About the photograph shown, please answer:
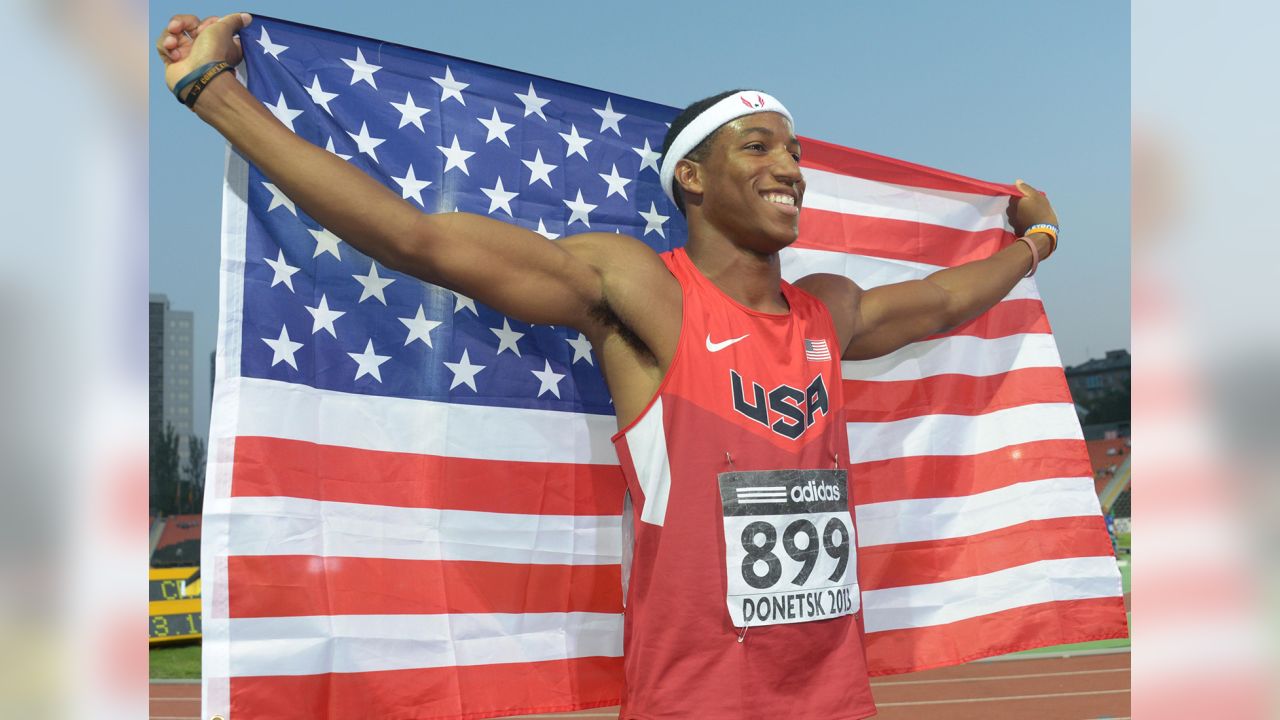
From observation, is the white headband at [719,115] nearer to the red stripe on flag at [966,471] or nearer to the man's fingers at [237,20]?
the man's fingers at [237,20]

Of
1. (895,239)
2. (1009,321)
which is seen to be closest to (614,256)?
(895,239)

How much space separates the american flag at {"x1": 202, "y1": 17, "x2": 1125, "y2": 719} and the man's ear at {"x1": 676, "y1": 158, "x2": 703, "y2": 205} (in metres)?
0.44

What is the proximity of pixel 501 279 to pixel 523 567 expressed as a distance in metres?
0.97

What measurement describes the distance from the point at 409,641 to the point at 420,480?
445 millimetres

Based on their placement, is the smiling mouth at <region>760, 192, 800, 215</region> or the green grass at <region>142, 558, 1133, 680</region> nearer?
the smiling mouth at <region>760, 192, 800, 215</region>

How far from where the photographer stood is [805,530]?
2850mm

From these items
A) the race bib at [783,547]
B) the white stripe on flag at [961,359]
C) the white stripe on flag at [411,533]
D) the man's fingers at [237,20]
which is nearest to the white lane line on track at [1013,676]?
the white stripe on flag at [961,359]

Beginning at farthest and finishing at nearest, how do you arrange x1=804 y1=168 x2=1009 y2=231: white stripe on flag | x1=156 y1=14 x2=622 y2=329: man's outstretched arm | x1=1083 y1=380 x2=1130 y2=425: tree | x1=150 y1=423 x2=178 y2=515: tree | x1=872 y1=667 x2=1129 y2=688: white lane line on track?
x1=1083 y1=380 x2=1130 y2=425: tree
x1=150 y1=423 x2=178 y2=515: tree
x1=872 y1=667 x2=1129 y2=688: white lane line on track
x1=804 y1=168 x2=1009 y2=231: white stripe on flag
x1=156 y1=14 x2=622 y2=329: man's outstretched arm

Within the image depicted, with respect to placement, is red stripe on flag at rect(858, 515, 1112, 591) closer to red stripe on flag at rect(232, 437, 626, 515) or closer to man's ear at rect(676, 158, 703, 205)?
red stripe on flag at rect(232, 437, 626, 515)

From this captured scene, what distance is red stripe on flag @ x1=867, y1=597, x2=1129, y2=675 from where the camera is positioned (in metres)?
3.88

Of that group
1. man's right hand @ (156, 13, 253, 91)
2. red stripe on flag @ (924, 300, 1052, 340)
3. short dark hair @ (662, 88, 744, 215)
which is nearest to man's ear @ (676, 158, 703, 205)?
short dark hair @ (662, 88, 744, 215)
